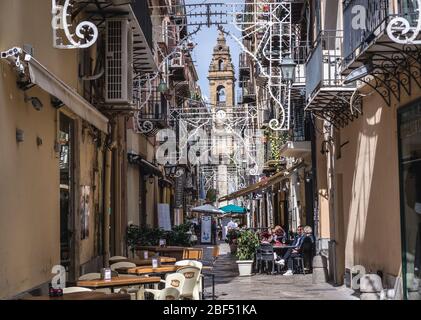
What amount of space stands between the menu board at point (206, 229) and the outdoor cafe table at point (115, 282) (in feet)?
100

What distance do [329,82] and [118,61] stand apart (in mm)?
4669

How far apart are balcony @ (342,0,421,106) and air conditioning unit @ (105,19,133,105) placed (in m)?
4.97

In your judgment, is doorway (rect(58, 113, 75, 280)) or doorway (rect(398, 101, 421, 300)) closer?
doorway (rect(398, 101, 421, 300))

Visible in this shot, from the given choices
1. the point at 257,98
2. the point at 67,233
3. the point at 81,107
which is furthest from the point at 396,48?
the point at 257,98

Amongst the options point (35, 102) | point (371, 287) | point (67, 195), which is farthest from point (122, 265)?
point (371, 287)

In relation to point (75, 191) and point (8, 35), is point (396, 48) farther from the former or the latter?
point (75, 191)

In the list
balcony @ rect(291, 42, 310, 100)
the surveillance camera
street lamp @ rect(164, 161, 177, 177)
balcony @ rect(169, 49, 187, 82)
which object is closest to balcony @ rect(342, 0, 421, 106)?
the surveillance camera

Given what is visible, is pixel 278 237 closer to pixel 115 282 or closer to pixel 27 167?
pixel 115 282

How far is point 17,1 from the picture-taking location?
10.6 meters

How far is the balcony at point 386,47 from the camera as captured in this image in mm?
10961

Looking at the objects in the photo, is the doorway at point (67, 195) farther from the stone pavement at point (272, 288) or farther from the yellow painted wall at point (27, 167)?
the stone pavement at point (272, 288)

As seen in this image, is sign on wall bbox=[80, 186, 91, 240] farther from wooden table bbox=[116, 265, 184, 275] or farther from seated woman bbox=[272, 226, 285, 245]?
seated woman bbox=[272, 226, 285, 245]

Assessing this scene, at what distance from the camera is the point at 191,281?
12.7 metres

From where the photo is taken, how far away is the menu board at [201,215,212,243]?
140ft
